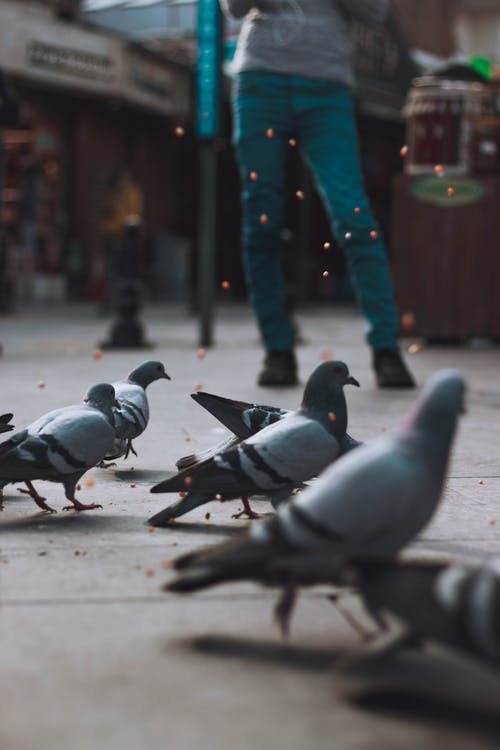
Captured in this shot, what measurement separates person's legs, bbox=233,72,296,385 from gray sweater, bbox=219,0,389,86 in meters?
0.09

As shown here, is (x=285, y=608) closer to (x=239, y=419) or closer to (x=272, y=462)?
(x=272, y=462)

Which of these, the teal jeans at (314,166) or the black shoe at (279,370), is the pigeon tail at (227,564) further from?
the black shoe at (279,370)

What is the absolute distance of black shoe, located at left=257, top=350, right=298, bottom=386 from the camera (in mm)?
6164

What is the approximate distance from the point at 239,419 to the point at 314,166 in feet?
9.23

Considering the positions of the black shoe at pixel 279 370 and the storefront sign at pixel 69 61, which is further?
the storefront sign at pixel 69 61

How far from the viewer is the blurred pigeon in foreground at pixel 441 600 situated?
181 cm

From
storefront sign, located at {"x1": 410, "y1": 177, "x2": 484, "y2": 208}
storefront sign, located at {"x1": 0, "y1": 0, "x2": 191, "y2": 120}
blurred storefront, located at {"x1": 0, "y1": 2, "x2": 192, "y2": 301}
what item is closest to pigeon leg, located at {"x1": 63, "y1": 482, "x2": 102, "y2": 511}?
storefront sign, located at {"x1": 410, "y1": 177, "x2": 484, "y2": 208}

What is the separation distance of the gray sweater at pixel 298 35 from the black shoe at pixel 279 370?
140cm

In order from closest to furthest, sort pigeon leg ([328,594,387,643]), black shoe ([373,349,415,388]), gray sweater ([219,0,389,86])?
pigeon leg ([328,594,387,643])
gray sweater ([219,0,389,86])
black shoe ([373,349,415,388])

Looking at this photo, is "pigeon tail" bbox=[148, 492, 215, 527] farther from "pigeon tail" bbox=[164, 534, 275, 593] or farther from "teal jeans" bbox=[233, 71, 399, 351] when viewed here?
"teal jeans" bbox=[233, 71, 399, 351]

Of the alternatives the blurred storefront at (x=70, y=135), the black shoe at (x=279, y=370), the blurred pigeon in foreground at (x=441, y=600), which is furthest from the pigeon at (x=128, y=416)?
the blurred storefront at (x=70, y=135)

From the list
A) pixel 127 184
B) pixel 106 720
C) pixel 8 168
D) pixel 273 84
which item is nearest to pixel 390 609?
pixel 106 720

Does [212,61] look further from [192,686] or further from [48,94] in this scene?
[48,94]

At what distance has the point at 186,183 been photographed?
80.3 ft
